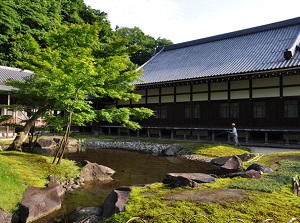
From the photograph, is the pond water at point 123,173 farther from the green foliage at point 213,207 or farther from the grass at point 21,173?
the green foliage at point 213,207

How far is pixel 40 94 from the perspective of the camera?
12812 millimetres

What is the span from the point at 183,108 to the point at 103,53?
1105 centimetres

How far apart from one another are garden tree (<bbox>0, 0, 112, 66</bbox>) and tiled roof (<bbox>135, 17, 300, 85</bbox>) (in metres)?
16.1

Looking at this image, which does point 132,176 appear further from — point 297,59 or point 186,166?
point 297,59

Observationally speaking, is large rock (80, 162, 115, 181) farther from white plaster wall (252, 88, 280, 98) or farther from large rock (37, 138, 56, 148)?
white plaster wall (252, 88, 280, 98)

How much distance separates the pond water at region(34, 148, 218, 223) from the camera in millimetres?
8557

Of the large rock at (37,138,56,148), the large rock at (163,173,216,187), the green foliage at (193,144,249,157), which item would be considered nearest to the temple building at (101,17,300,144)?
the green foliage at (193,144,249,157)

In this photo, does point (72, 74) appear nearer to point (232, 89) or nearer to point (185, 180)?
point (185, 180)

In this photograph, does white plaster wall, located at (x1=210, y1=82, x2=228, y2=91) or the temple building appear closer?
the temple building

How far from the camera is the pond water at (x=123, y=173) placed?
8557 millimetres

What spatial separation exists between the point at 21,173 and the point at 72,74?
4.30m

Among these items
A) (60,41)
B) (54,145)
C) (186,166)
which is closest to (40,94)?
(60,41)

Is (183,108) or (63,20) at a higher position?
(63,20)

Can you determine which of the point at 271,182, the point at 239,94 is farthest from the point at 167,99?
the point at 271,182
